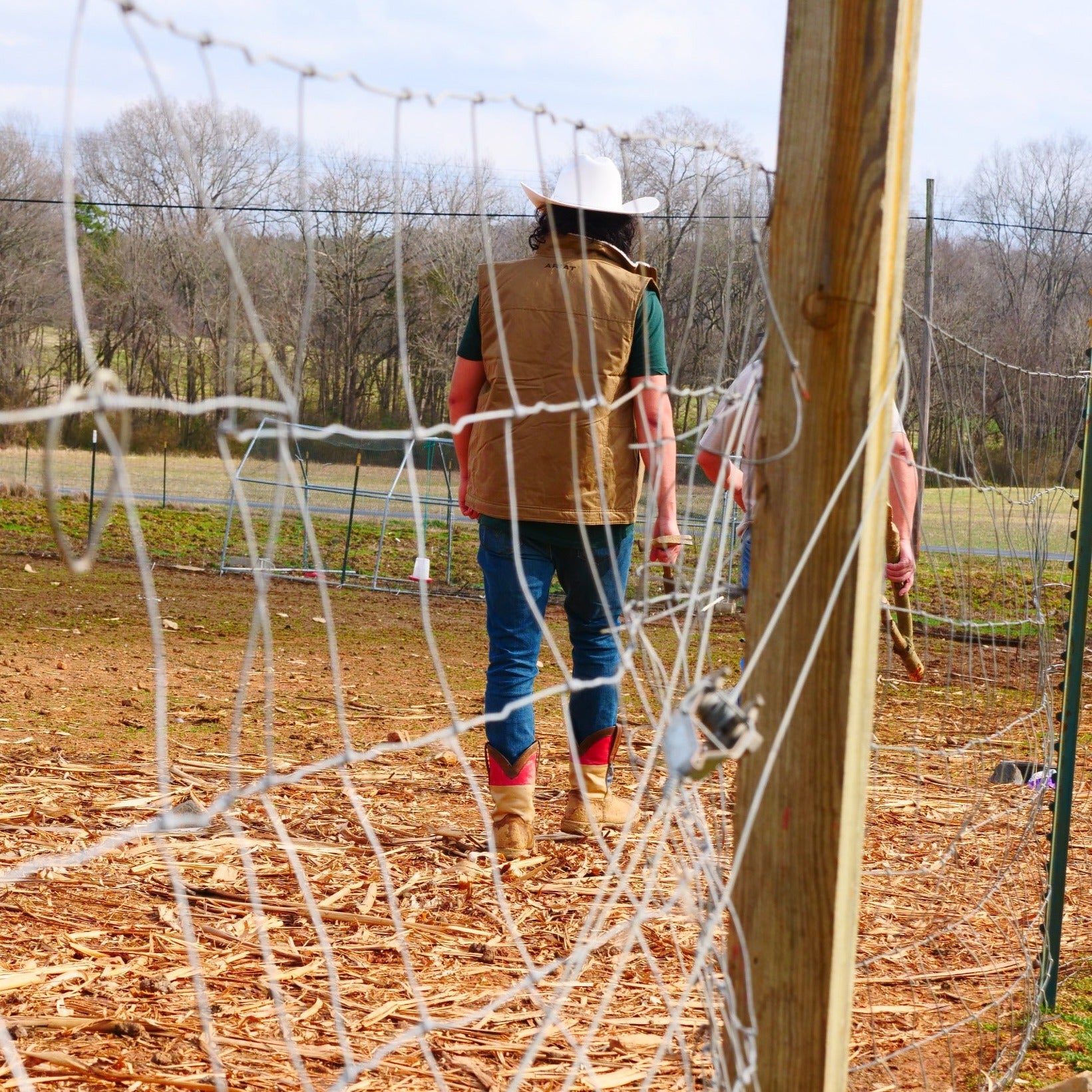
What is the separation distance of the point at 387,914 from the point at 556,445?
1.29 m

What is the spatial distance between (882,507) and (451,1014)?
5.09 ft

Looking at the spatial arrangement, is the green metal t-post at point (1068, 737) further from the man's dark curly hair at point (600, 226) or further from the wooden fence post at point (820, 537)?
the wooden fence post at point (820, 537)

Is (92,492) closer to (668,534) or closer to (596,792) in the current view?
(596,792)

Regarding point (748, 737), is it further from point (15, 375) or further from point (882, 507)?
point (15, 375)

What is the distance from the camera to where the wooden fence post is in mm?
1381

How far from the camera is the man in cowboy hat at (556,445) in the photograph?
3141 mm

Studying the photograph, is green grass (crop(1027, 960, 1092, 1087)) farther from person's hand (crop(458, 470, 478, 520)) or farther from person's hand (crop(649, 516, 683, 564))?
person's hand (crop(458, 470, 478, 520))

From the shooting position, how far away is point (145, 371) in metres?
10.8

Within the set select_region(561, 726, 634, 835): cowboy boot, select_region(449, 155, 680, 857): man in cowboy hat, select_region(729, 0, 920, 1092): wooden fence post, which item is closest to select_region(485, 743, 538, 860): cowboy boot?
select_region(449, 155, 680, 857): man in cowboy hat

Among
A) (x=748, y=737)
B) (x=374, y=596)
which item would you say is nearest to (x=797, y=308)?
(x=748, y=737)

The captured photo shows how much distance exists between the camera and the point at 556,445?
318 centimetres

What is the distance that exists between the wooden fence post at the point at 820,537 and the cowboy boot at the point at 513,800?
6.41 feet

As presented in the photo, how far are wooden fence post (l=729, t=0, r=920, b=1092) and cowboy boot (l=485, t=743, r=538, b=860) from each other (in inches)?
76.9

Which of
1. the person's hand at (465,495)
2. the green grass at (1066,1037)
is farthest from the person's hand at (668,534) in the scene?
the green grass at (1066,1037)
